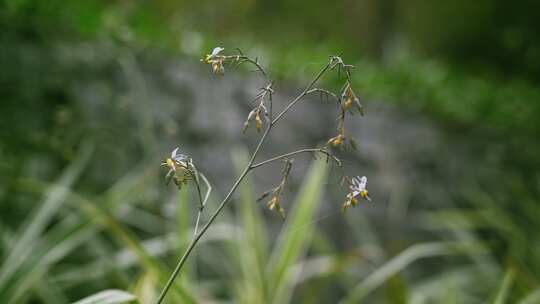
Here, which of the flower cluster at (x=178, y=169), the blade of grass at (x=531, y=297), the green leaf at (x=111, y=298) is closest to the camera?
the flower cluster at (x=178, y=169)

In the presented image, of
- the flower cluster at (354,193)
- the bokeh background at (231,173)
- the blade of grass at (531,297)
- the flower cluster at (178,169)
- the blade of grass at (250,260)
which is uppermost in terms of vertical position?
the bokeh background at (231,173)

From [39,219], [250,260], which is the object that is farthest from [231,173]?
[39,219]

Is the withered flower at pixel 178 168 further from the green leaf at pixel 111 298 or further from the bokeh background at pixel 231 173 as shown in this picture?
the bokeh background at pixel 231 173

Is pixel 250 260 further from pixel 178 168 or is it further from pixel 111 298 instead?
Answer: pixel 178 168

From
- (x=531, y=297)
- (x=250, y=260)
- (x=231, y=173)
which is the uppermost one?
(x=231, y=173)

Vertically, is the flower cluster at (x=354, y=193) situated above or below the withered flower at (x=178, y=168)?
below

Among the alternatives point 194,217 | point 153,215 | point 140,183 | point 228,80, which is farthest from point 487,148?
point 140,183

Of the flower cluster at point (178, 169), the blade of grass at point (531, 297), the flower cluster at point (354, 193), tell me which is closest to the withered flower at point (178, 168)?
the flower cluster at point (178, 169)

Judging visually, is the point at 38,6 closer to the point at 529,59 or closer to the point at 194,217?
the point at 194,217

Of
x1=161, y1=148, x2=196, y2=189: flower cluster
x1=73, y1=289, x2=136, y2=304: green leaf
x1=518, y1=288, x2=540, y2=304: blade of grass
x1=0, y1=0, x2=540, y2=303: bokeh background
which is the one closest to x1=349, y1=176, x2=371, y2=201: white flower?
x1=161, y1=148, x2=196, y2=189: flower cluster
